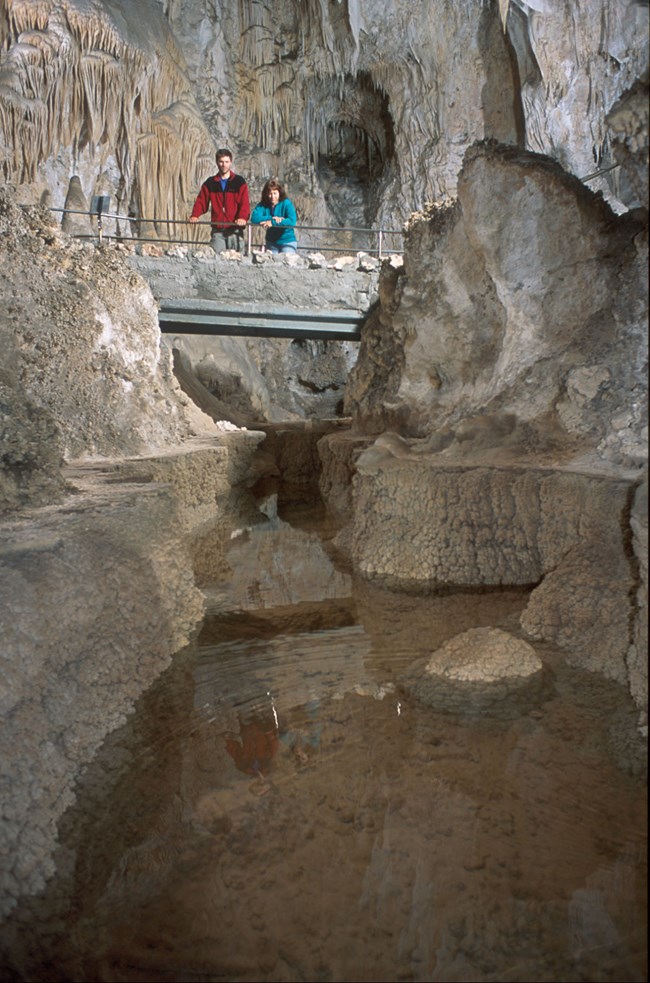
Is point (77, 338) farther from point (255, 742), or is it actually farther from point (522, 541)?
point (255, 742)

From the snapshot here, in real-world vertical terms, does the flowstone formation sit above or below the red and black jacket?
below

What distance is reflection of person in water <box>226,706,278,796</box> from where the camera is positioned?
3811 mm

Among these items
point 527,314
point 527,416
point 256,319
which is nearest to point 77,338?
point 256,319

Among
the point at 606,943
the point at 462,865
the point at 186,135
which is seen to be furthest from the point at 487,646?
the point at 186,135

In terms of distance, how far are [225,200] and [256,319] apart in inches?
77.0

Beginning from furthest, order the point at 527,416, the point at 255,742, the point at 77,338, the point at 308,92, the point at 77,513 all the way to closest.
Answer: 1. the point at 308,92
2. the point at 77,338
3. the point at 527,416
4. the point at 77,513
5. the point at 255,742

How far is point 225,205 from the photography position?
1252 centimetres

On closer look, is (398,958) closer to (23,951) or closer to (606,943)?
(606,943)

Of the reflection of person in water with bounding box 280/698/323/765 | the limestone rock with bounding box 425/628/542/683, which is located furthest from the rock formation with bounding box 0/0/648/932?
the reflection of person in water with bounding box 280/698/323/765

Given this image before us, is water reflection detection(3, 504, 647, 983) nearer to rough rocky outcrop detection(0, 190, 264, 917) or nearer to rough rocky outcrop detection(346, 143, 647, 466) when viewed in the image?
rough rocky outcrop detection(0, 190, 264, 917)

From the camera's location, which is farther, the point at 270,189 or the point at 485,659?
the point at 270,189

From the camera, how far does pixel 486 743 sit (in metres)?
3.92

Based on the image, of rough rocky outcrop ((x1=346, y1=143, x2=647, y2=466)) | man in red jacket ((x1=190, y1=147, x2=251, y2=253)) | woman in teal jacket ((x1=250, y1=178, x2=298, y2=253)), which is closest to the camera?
rough rocky outcrop ((x1=346, y1=143, x2=647, y2=466))

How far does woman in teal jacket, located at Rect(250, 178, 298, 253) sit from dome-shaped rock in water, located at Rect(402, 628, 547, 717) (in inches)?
349
